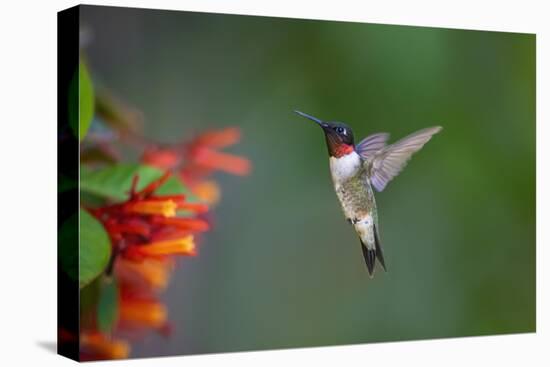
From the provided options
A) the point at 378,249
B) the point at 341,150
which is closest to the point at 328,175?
the point at 341,150

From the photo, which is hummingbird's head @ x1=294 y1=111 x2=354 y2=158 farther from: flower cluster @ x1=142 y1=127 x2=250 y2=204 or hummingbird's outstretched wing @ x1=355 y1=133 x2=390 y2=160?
flower cluster @ x1=142 y1=127 x2=250 y2=204

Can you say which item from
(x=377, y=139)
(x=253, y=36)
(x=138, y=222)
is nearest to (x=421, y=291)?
(x=377, y=139)

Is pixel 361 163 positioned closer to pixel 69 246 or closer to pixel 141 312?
pixel 141 312

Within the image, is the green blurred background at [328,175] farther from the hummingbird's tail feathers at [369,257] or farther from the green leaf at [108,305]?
the green leaf at [108,305]

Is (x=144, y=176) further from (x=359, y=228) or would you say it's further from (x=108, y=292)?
(x=359, y=228)

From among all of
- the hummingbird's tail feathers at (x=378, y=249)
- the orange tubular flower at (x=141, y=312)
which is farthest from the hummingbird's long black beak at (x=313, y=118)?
the orange tubular flower at (x=141, y=312)

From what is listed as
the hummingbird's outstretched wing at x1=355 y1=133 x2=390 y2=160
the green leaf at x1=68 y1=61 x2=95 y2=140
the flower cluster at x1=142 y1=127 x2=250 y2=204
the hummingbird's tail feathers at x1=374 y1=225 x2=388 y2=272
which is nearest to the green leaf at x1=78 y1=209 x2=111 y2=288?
the green leaf at x1=68 y1=61 x2=95 y2=140
